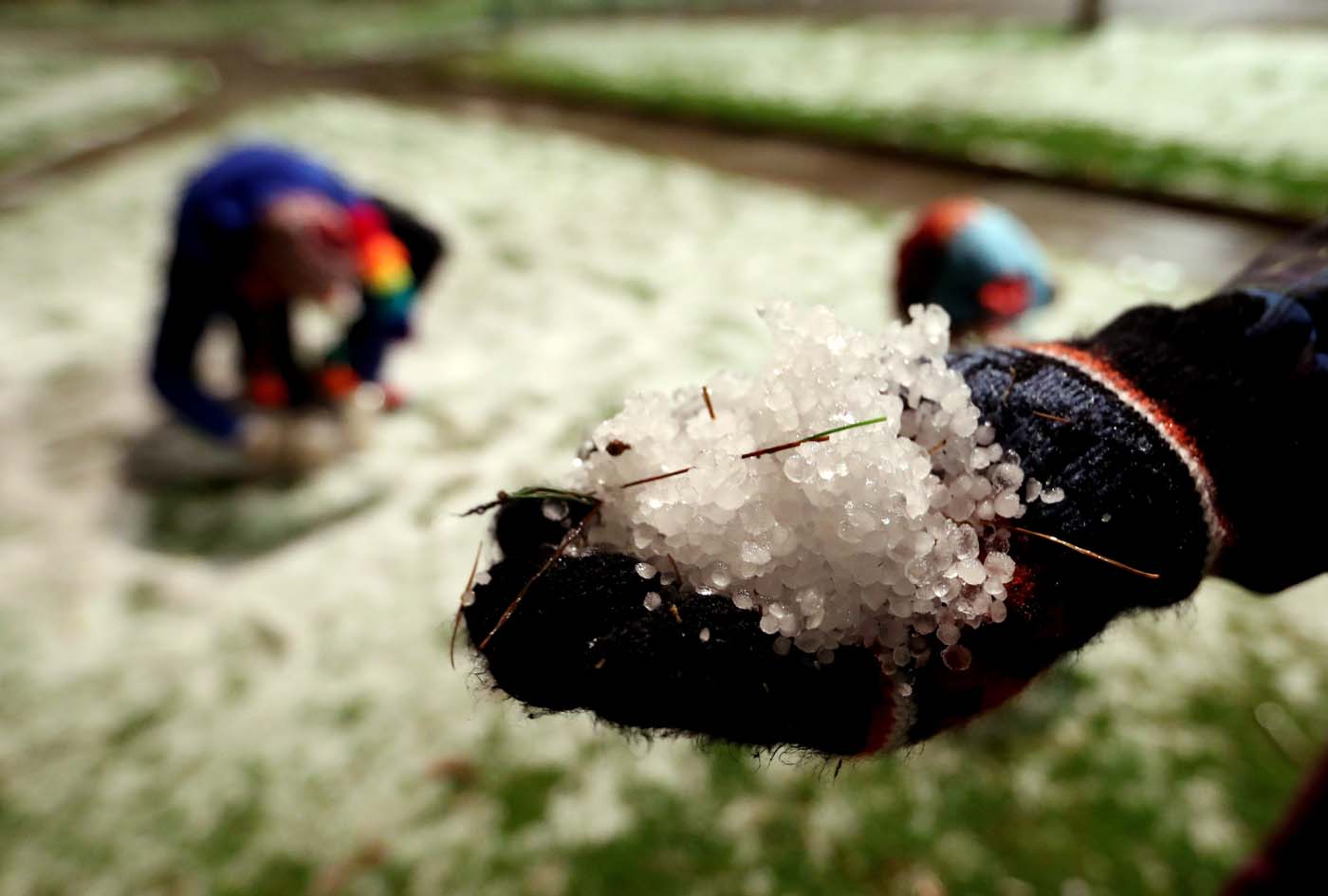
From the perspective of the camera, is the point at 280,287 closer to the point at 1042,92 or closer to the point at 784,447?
the point at 784,447

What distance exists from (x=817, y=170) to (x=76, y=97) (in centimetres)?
823

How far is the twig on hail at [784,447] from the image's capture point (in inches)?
34.0

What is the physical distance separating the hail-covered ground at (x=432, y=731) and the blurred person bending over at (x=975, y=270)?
70 centimetres

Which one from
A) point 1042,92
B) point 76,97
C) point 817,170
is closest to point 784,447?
point 817,170

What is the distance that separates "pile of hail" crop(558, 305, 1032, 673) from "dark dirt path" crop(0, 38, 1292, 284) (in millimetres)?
4397

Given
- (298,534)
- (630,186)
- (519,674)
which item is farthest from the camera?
(630,186)

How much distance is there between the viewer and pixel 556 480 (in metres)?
1.02

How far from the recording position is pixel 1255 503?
39.4 inches

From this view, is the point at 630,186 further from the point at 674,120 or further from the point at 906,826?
the point at 906,826

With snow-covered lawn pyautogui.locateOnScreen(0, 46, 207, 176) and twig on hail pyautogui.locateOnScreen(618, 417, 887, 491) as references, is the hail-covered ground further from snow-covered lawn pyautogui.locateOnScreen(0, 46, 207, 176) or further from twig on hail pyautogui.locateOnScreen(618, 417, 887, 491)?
snow-covered lawn pyautogui.locateOnScreen(0, 46, 207, 176)

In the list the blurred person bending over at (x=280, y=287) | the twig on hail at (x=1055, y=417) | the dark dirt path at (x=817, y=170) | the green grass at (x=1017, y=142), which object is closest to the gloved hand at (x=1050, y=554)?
the twig on hail at (x=1055, y=417)

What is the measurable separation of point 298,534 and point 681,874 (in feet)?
6.21

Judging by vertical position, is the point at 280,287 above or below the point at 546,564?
below

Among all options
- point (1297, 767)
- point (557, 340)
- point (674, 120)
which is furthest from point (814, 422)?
point (674, 120)
